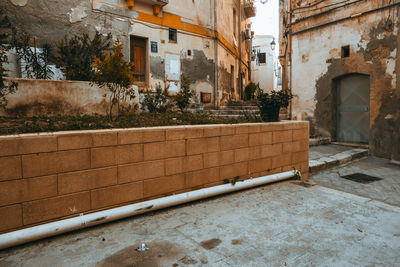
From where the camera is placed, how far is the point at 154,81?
34.8 ft

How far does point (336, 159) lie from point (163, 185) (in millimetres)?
5271

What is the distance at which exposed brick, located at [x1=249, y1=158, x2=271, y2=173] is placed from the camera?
457 centimetres

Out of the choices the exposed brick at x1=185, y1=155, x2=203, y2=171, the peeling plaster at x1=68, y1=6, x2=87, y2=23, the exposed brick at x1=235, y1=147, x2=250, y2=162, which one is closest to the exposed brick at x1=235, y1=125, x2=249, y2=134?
the exposed brick at x1=235, y1=147, x2=250, y2=162

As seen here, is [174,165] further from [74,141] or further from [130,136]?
[74,141]

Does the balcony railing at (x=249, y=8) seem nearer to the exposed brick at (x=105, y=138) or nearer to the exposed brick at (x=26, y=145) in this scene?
the exposed brick at (x=105, y=138)

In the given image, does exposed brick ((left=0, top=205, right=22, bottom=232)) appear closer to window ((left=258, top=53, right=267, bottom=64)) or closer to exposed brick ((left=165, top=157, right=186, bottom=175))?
exposed brick ((left=165, top=157, right=186, bottom=175))

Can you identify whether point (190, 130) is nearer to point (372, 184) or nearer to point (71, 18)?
point (372, 184)

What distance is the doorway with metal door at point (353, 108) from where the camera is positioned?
830 cm

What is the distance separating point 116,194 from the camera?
122 inches

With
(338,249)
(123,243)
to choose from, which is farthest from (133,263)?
(338,249)

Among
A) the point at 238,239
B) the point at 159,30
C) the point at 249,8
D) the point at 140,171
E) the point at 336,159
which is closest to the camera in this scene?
the point at 238,239

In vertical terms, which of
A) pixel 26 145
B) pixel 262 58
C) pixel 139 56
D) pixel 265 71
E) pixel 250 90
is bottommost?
pixel 26 145

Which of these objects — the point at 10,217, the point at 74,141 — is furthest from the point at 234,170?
the point at 10,217

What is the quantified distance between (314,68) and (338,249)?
814cm
